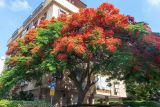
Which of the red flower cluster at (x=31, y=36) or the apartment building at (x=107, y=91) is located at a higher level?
the red flower cluster at (x=31, y=36)

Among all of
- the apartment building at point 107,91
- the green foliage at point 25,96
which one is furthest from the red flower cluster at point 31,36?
the apartment building at point 107,91

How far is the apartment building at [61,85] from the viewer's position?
2441cm

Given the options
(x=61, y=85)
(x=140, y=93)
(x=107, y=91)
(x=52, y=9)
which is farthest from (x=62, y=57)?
(x=140, y=93)

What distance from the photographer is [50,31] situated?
61.3 ft

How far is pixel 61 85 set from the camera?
23.4 m

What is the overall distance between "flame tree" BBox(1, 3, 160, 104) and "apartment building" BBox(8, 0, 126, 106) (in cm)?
503

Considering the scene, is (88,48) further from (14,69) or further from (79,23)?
(14,69)

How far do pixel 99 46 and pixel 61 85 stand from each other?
349 inches

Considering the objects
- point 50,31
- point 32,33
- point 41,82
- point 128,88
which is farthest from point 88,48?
point 128,88

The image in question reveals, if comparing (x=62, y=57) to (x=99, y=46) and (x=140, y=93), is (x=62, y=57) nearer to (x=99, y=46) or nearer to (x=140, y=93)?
(x=99, y=46)

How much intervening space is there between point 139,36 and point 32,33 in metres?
9.72

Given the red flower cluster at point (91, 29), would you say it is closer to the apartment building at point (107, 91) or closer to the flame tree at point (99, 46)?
the flame tree at point (99, 46)

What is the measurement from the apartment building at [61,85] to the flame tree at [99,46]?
5033 millimetres

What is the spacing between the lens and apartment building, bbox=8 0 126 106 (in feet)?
80.1
